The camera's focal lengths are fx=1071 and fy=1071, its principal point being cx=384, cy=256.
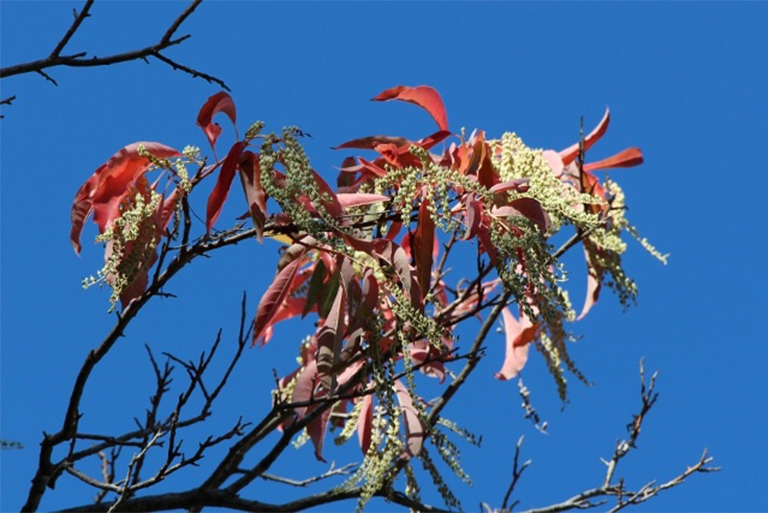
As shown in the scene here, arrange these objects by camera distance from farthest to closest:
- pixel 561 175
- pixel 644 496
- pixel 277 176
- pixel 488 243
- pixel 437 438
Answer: pixel 644 496, pixel 561 175, pixel 437 438, pixel 488 243, pixel 277 176

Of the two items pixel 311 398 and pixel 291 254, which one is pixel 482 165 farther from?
pixel 311 398

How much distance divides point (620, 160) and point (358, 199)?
0.75 m

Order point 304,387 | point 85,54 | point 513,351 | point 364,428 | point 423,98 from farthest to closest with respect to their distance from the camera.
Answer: point 513,351 → point 364,428 → point 304,387 → point 423,98 → point 85,54

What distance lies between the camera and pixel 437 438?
1.88 meters

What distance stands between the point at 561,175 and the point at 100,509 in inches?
43.3

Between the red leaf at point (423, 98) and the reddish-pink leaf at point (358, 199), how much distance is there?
220mm

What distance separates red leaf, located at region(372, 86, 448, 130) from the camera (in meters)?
1.96

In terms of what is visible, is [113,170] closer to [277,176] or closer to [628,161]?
[277,176]

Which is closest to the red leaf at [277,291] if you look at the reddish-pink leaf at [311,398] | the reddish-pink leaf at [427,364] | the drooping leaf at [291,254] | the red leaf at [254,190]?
the drooping leaf at [291,254]

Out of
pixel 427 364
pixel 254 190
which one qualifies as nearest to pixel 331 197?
pixel 254 190

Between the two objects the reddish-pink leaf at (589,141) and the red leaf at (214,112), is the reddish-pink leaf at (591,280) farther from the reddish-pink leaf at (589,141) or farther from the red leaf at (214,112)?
the red leaf at (214,112)

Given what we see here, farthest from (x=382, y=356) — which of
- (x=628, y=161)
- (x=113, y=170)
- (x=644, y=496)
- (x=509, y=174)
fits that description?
(x=644, y=496)

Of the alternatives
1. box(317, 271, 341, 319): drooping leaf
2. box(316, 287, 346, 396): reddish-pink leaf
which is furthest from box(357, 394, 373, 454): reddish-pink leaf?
box(316, 287, 346, 396): reddish-pink leaf

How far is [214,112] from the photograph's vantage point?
1.75 metres
